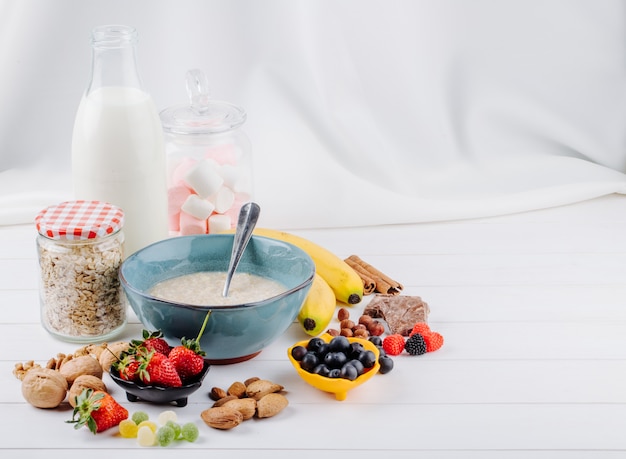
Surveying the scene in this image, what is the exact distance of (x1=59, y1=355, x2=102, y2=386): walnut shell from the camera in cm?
160

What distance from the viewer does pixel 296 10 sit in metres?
2.66

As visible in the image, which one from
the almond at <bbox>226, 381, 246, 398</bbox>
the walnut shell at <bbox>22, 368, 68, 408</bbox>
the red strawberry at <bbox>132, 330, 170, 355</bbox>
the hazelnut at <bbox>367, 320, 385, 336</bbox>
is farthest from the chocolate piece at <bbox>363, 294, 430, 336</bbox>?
the walnut shell at <bbox>22, 368, 68, 408</bbox>

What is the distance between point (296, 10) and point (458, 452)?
1.54 meters

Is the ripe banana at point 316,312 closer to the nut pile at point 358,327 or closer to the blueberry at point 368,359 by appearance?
the nut pile at point 358,327

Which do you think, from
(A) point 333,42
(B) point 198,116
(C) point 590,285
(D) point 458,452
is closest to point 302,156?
(A) point 333,42

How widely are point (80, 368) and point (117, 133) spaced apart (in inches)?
19.5

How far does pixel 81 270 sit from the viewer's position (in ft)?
5.58

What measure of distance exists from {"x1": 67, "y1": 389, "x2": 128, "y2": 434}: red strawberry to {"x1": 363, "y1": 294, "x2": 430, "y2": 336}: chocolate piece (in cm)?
57

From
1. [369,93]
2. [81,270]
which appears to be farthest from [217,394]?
[369,93]

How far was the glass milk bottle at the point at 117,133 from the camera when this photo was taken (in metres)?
1.86

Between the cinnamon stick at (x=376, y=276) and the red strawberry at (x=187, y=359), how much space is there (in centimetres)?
58

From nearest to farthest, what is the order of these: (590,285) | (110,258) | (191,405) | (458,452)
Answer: (458,452), (191,405), (110,258), (590,285)

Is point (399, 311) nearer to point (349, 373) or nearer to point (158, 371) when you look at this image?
point (349, 373)

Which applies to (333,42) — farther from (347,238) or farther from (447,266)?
(447,266)
